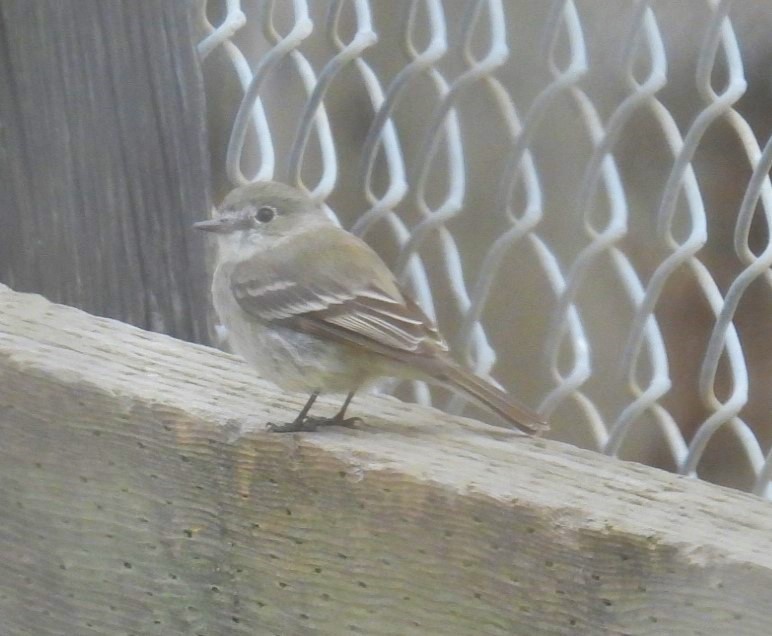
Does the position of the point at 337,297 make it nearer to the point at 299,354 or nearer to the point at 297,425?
the point at 299,354

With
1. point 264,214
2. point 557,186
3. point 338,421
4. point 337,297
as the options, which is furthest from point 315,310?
point 557,186

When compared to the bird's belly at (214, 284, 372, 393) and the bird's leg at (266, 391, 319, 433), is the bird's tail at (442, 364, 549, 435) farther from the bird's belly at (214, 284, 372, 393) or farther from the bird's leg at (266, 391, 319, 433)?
the bird's leg at (266, 391, 319, 433)

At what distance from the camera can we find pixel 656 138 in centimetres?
446

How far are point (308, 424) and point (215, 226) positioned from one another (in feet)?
1.93

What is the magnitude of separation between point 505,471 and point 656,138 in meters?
3.22

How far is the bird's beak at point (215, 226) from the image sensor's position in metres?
2.04

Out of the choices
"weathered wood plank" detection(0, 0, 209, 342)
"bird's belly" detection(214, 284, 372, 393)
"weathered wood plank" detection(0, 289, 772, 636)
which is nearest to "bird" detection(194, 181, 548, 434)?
"bird's belly" detection(214, 284, 372, 393)

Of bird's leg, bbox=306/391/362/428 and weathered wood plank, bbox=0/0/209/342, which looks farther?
weathered wood plank, bbox=0/0/209/342

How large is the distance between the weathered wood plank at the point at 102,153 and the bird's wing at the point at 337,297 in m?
0.34

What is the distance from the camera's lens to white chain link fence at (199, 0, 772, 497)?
2.37 meters

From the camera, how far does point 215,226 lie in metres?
2.20

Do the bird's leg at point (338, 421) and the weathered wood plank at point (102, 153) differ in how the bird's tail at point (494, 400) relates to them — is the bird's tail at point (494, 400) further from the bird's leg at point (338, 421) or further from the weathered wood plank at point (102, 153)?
the weathered wood plank at point (102, 153)

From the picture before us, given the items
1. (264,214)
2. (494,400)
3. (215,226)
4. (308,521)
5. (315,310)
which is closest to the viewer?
(308,521)

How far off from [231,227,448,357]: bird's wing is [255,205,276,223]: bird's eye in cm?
12
